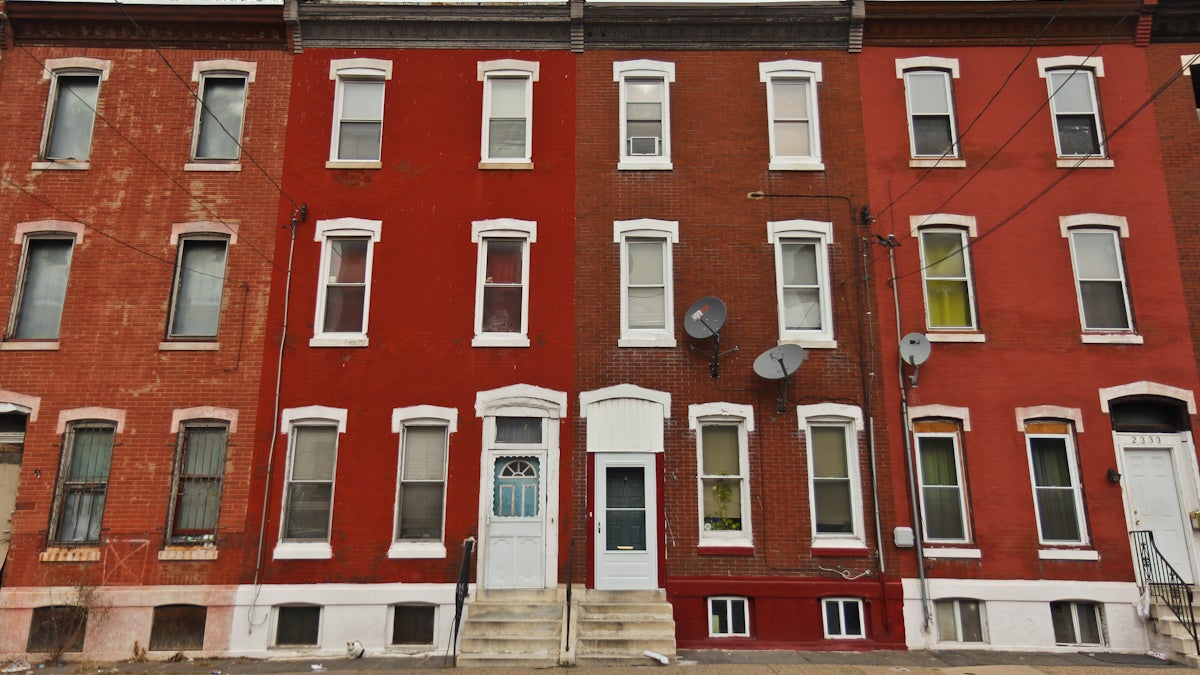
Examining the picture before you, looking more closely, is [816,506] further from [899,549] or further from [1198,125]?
[1198,125]

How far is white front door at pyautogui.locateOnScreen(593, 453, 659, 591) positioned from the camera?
10.3 metres

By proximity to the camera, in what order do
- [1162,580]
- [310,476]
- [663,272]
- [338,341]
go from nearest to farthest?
[1162,580] < [310,476] < [338,341] < [663,272]

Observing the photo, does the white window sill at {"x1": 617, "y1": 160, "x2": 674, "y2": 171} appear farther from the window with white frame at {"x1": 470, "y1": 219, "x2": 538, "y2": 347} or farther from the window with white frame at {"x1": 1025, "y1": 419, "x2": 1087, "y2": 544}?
the window with white frame at {"x1": 1025, "y1": 419, "x2": 1087, "y2": 544}

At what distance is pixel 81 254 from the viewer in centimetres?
1130

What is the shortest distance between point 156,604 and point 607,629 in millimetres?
6641

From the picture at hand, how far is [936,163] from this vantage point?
11.6 meters

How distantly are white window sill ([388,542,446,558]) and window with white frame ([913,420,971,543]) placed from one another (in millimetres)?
7410

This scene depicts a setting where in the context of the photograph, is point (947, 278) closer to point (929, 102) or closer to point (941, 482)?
point (929, 102)

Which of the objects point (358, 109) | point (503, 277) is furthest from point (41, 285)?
point (503, 277)

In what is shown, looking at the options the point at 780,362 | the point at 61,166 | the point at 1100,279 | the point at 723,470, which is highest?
the point at 61,166

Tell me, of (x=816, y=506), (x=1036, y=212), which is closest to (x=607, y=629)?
(x=816, y=506)

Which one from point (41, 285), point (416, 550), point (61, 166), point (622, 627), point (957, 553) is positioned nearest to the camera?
point (622, 627)

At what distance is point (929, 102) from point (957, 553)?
298 inches

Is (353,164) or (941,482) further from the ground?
(353,164)
